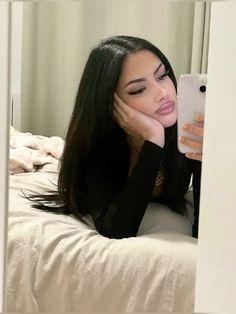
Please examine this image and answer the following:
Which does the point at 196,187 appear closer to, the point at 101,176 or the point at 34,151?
the point at 101,176

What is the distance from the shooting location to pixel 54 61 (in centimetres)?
76

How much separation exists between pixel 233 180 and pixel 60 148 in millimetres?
289

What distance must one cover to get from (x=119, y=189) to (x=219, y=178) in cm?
18

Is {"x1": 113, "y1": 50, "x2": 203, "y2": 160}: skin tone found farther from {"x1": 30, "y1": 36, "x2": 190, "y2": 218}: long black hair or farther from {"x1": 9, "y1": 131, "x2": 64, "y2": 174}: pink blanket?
{"x1": 9, "y1": 131, "x2": 64, "y2": 174}: pink blanket

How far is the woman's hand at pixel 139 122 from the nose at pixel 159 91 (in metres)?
0.04

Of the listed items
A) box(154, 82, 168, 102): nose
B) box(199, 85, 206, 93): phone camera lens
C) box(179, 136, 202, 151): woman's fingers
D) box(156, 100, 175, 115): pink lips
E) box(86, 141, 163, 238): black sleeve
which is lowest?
box(86, 141, 163, 238): black sleeve

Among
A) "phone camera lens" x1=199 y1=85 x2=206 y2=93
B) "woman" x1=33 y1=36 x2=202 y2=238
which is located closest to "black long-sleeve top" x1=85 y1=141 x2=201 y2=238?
"woman" x1=33 y1=36 x2=202 y2=238

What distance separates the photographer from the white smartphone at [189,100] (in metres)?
0.72

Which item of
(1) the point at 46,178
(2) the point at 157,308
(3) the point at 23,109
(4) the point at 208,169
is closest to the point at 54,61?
(3) the point at 23,109

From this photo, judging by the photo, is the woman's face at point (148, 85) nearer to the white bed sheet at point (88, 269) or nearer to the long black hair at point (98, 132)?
the long black hair at point (98, 132)

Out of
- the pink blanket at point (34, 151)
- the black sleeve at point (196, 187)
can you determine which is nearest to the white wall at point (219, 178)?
the black sleeve at point (196, 187)

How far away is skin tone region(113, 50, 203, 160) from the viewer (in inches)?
29.5

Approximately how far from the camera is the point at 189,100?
2.41 ft

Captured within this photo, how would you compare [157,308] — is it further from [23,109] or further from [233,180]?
[23,109]
